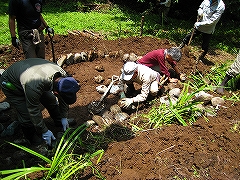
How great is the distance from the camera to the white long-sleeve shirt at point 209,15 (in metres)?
4.88

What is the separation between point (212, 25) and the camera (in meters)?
5.10

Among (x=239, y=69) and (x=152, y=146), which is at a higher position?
(x=239, y=69)

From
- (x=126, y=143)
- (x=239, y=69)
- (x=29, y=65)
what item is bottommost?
(x=126, y=143)

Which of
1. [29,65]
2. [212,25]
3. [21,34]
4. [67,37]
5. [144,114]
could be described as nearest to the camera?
[29,65]

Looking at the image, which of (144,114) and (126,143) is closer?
(126,143)

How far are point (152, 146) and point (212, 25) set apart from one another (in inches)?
142

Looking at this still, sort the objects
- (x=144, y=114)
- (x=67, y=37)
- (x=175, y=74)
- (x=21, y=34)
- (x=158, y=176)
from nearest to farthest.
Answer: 1. (x=158, y=176)
2. (x=144, y=114)
3. (x=21, y=34)
4. (x=175, y=74)
5. (x=67, y=37)

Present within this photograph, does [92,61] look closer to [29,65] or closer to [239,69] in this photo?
[29,65]

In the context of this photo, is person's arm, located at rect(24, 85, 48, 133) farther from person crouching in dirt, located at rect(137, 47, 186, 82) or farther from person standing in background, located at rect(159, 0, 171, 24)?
person standing in background, located at rect(159, 0, 171, 24)

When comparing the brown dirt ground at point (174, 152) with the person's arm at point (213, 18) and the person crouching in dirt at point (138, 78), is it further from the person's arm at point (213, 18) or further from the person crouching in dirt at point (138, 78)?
the person's arm at point (213, 18)

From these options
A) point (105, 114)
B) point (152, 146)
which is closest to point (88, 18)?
point (105, 114)

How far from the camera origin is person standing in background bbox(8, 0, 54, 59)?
366 centimetres

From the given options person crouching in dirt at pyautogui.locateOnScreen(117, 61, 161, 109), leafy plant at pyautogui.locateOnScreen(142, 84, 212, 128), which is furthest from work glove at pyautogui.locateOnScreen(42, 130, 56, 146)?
leafy plant at pyautogui.locateOnScreen(142, 84, 212, 128)

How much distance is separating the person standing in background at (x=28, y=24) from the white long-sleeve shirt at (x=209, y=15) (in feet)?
11.3
